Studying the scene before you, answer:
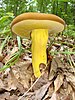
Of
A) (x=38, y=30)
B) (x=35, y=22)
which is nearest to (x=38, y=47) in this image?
(x=38, y=30)

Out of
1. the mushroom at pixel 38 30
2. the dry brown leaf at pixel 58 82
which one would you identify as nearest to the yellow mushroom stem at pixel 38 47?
the mushroom at pixel 38 30

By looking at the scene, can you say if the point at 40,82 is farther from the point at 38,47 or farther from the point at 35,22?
the point at 35,22

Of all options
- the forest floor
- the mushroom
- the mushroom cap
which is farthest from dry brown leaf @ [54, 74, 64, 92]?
the mushroom cap

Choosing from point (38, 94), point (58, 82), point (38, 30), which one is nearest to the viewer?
point (38, 94)

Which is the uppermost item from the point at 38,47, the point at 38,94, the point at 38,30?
the point at 38,30

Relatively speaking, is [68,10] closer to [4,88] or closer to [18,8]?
[18,8]

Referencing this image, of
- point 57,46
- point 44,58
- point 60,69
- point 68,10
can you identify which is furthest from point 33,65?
point 68,10
